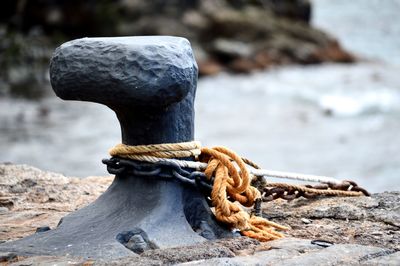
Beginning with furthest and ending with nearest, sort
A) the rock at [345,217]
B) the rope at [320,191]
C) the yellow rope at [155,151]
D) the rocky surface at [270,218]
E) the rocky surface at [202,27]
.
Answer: the rocky surface at [202,27]
the rope at [320,191]
the rock at [345,217]
the yellow rope at [155,151]
the rocky surface at [270,218]

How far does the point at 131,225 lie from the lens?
108 inches

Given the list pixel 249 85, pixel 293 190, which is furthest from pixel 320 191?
pixel 249 85

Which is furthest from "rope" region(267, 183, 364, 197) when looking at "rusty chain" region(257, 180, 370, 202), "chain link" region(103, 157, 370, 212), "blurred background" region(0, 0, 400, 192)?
"blurred background" region(0, 0, 400, 192)

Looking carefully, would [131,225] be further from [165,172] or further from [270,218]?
[270,218]

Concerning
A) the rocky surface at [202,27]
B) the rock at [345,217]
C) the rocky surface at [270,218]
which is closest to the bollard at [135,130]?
the rocky surface at [270,218]

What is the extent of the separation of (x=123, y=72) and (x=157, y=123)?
0.24 meters

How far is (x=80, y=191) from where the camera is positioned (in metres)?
3.89

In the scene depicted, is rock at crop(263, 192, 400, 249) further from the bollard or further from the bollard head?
the bollard head

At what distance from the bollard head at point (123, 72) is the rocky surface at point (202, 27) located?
1687cm

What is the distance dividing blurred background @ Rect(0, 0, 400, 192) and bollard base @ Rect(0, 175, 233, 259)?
6.46m

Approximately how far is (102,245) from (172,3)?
19701mm

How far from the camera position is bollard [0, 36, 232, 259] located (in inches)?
106

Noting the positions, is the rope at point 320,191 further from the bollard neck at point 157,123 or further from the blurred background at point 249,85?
the blurred background at point 249,85

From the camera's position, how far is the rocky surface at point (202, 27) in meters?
20.5
